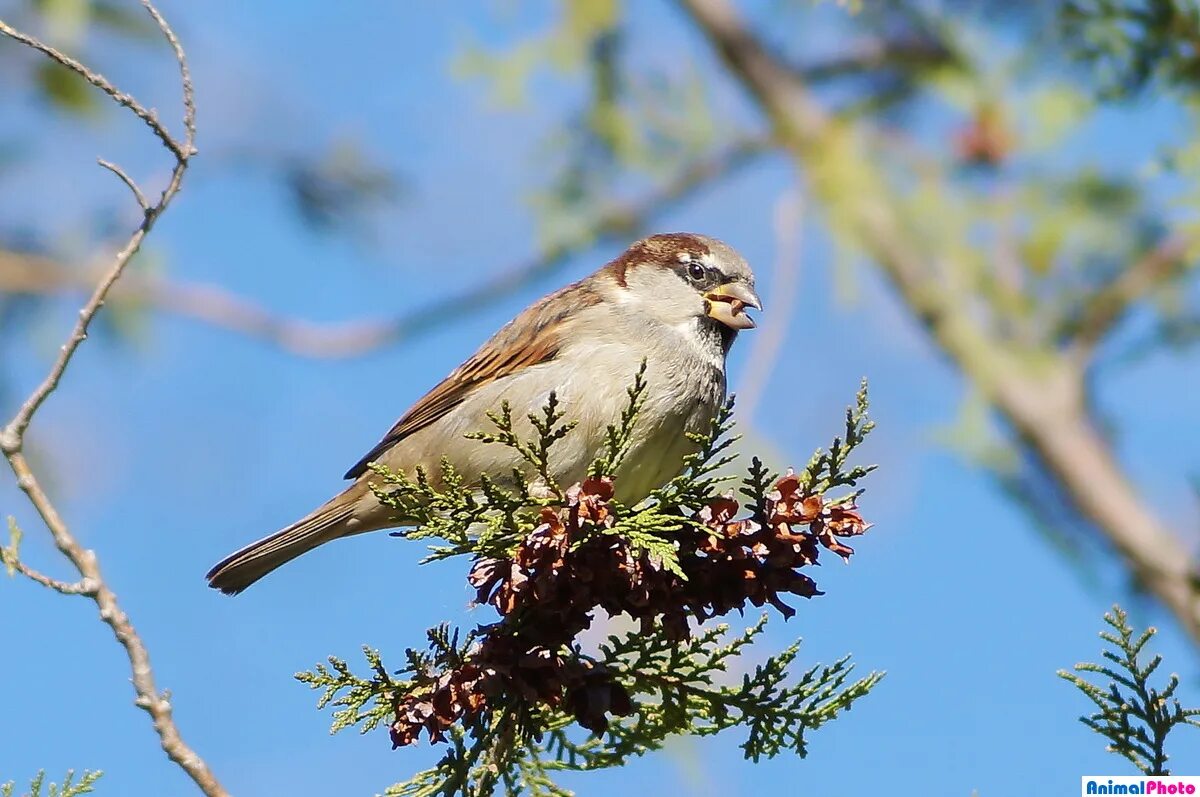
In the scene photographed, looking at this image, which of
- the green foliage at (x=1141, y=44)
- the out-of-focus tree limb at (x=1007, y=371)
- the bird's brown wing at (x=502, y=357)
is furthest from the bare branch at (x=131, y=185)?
the out-of-focus tree limb at (x=1007, y=371)

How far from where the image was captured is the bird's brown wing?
3.53 m

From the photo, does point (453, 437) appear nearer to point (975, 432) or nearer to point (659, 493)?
point (659, 493)

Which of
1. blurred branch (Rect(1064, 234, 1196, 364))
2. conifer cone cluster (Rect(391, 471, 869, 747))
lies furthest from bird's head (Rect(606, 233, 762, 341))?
blurred branch (Rect(1064, 234, 1196, 364))

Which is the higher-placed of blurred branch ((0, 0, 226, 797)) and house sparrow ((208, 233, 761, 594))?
house sparrow ((208, 233, 761, 594))

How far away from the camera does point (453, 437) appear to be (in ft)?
11.6

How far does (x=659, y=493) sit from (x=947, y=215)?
10.5 feet

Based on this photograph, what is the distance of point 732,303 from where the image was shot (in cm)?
357

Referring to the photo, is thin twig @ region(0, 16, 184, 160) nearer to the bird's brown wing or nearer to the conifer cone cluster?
the conifer cone cluster

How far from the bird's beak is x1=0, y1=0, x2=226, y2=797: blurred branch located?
1.50 metres

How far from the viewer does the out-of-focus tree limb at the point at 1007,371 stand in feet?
16.4

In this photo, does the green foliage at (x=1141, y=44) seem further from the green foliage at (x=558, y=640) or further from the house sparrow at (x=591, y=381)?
the green foliage at (x=558, y=640)

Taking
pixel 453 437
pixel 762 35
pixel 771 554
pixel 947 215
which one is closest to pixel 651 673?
pixel 771 554

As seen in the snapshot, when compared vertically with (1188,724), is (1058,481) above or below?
above

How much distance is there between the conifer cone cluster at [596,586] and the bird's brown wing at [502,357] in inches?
42.7
